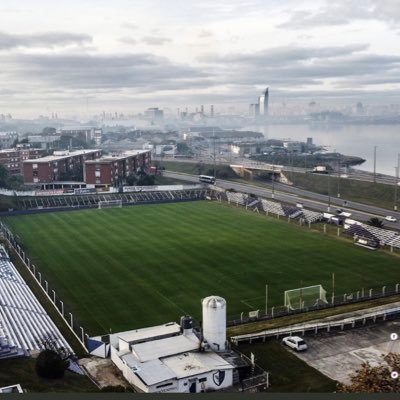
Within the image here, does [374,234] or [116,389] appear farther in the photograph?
[374,234]

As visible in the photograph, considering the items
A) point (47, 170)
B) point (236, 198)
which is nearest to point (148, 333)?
point (236, 198)

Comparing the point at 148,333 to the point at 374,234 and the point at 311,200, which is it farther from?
the point at 311,200

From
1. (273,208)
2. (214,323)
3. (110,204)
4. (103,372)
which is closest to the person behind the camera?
(103,372)

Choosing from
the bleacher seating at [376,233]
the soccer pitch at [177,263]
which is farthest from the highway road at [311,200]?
the soccer pitch at [177,263]

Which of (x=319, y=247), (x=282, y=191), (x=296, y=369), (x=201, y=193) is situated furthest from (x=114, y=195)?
(x=296, y=369)

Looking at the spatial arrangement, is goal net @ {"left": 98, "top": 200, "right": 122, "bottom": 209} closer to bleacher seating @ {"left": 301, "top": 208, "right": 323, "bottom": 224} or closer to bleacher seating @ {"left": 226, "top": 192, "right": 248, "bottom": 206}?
bleacher seating @ {"left": 226, "top": 192, "right": 248, "bottom": 206}

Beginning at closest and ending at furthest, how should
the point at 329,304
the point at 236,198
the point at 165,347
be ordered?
the point at 165,347, the point at 329,304, the point at 236,198
